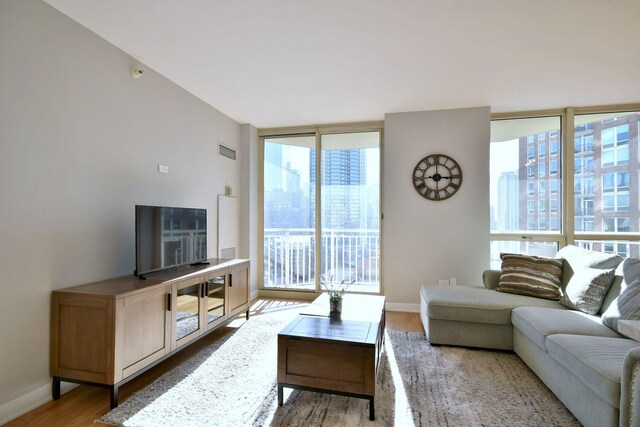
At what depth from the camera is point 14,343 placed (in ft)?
6.07

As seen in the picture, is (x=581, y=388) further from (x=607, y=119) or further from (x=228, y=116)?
(x=228, y=116)

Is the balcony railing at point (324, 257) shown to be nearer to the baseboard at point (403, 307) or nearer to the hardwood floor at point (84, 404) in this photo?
the baseboard at point (403, 307)

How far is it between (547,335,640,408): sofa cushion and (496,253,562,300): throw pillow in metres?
0.98

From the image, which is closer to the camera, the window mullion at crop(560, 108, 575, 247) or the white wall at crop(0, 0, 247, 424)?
the white wall at crop(0, 0, 247, 424)

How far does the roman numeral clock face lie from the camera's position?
157 inches

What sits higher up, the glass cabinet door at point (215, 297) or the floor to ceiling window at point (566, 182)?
the floor to ceiling window at point (566, 182)

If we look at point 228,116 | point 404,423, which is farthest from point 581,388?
point 228,116

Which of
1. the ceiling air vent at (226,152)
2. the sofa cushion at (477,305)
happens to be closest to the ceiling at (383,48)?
the ceiling air vent at (226,152)

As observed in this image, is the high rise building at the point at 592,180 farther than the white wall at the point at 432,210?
No

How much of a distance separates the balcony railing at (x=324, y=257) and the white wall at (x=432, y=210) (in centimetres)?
41

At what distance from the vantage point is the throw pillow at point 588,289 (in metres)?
2.43

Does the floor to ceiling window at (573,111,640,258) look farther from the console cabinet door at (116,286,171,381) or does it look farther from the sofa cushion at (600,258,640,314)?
the console cabinet door at (116,286,171,381)

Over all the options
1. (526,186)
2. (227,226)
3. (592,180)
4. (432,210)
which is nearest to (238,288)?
(227,226)

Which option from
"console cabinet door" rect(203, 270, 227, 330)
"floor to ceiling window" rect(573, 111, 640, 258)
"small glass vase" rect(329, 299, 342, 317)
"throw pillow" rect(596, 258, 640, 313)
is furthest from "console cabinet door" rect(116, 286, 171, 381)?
"floor to ceiling window" rect(573, 111, 640, 258)
